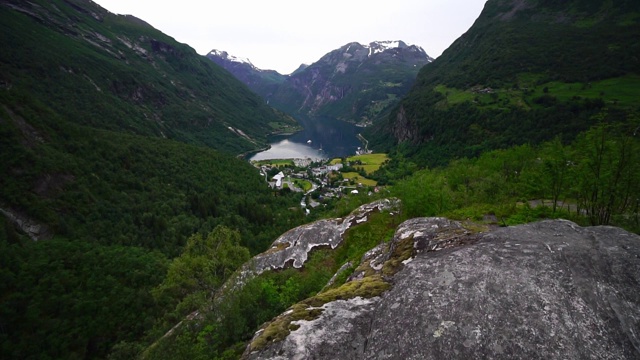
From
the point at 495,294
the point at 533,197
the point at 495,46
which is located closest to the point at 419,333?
the point at 495,294

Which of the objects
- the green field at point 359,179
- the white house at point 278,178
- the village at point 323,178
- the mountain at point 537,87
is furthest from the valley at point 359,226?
the white house at point 278,178

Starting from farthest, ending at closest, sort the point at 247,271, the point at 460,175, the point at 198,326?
the point at 460,175 < the point at 247,271 < the point at 198,326

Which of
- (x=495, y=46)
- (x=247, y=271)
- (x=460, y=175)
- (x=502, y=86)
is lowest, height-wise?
(x=247, y=271)

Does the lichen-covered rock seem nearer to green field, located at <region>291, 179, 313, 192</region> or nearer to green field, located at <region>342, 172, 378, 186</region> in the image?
green field, located at <region>342, 172, 378, 186</region>

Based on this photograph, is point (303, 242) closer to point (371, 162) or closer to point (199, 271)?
point (199, 271)

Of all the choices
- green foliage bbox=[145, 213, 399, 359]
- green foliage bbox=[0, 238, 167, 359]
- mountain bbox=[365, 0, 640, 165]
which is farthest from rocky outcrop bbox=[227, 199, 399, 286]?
mountain bbox=[365, 0, 640, 165]

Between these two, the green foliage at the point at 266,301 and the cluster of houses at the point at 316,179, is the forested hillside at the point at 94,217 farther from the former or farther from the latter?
the cluster of houses at the point at 316,179

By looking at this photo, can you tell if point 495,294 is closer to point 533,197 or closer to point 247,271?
point 247,271

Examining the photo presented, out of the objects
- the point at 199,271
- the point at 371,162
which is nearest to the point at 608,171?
the point at 199,271
